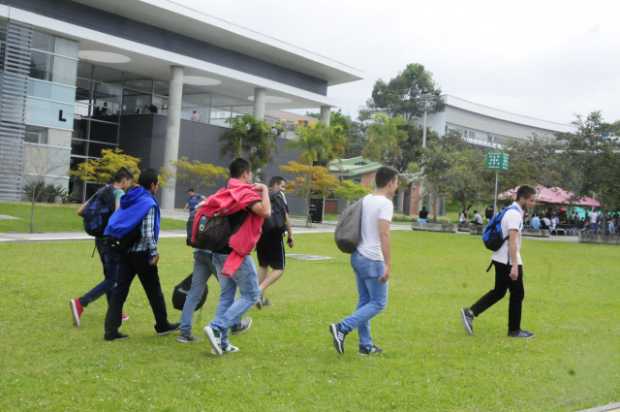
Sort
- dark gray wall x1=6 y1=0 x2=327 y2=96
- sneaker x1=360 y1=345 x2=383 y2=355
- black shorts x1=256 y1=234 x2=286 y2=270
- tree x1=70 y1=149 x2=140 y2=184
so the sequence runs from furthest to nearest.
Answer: dark gray wall x1=6 y1=0 x2=327 y2=96 → tree x1=70 y1=149 x2=140 y2=184 → black shorts x1=256 y1=234 x2=286 y2=270 → sneaker x1=360 y1=345 x2=383 y2=355

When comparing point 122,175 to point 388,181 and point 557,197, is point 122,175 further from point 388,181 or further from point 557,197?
point 557,197

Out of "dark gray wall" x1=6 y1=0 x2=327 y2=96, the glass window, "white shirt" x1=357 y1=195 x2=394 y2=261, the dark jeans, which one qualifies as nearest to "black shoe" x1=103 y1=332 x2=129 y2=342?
the dark jeans

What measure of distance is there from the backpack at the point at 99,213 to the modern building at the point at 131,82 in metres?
18.6

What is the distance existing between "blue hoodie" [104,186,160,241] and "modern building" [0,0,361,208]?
1950 centimetres

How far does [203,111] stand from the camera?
43.3 metres

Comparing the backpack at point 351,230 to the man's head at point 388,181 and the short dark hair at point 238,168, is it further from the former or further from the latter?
the short dark hair at point 238,168

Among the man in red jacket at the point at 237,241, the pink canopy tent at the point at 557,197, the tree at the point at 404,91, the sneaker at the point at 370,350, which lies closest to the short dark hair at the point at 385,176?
the man in red jacket at the point at 237,241

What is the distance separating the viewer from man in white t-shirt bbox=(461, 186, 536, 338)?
7.36 m

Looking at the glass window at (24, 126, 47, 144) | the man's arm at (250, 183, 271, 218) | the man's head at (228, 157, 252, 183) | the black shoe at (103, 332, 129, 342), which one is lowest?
the black shoe at (103, 332, 129, 342)

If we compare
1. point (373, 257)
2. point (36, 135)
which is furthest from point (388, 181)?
point (36, 135)

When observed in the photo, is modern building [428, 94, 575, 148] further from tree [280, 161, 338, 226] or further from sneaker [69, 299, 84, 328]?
sneaker [69, 299, 84, 328]


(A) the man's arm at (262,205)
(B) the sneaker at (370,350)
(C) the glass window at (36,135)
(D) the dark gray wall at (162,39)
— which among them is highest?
(D) the dark gray wall at (162,39)

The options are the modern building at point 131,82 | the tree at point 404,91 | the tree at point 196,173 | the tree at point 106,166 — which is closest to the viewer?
the tree at point 106,166

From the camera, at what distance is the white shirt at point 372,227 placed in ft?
19.6
